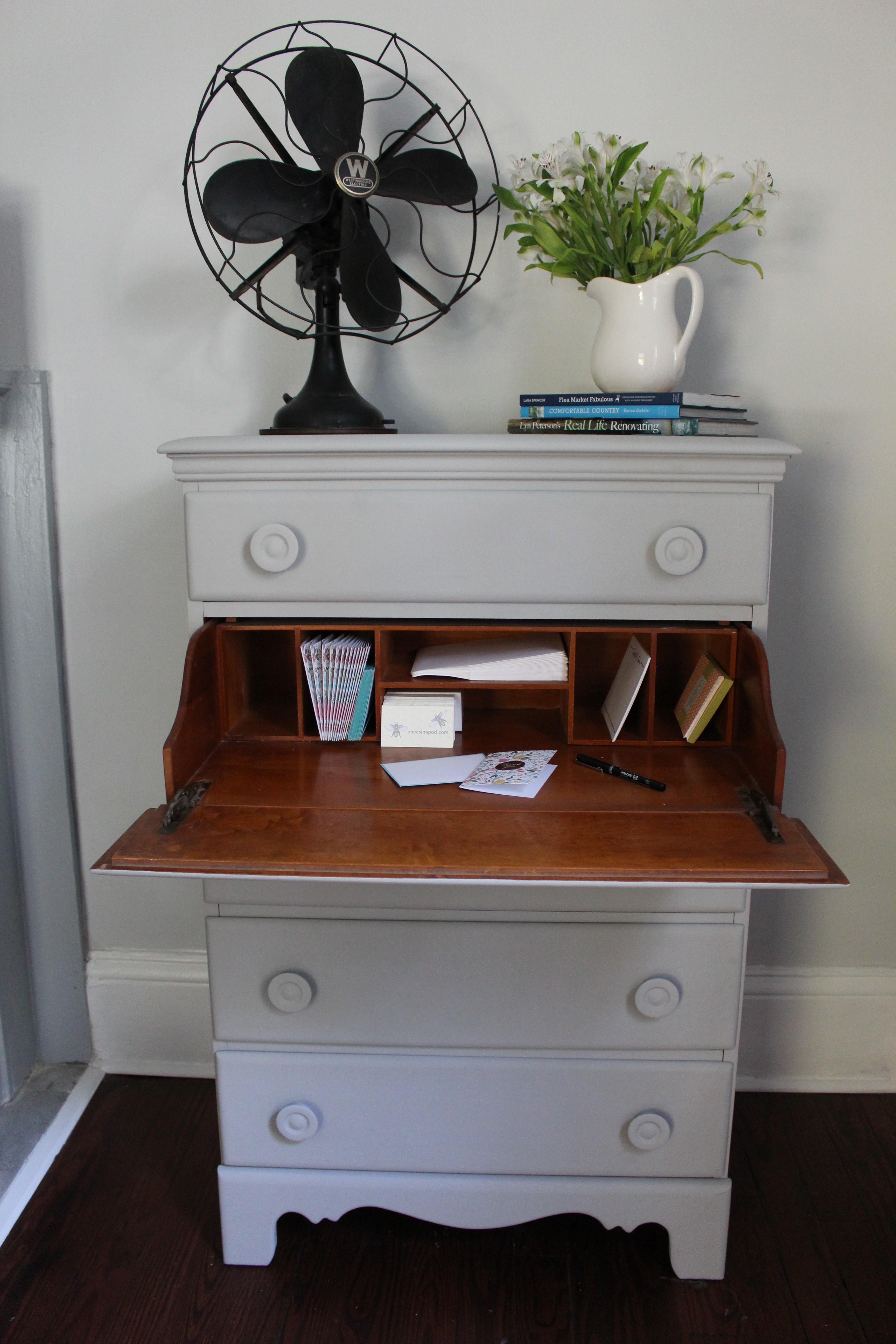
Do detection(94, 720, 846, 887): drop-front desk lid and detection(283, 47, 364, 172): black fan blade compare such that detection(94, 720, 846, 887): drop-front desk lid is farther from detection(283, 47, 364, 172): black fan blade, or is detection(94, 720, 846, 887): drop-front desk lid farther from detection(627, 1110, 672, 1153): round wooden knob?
detection(283, 47, 364, 172): black fan blade

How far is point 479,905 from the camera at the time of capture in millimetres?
1404

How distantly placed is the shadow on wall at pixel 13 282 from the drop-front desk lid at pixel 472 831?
968 mm

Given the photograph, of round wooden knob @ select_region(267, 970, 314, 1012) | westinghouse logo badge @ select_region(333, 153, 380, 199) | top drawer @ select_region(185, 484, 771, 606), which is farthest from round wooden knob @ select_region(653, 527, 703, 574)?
round wooden knob @ select_region(267, 970, 314, 1012)

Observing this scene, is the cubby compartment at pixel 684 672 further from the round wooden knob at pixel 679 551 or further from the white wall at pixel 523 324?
the white wall at pixel 523 324

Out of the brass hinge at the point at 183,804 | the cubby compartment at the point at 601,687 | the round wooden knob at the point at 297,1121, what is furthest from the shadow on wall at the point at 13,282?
the round wooden knob at the point at 297,1121

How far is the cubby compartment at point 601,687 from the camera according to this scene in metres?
1.58

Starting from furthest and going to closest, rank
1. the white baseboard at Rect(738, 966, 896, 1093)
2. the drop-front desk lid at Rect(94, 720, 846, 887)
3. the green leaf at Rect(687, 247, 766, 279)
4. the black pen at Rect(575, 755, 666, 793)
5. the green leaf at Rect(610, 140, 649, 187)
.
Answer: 1. the white baseboard at Rect(738, 966, 896, 1093)
2. the green leaf at Rect(687, 247, 766, 279)
3. the green leaf at Rect(610, 140, 649, 187)
4. the black pen at Rect(575, 755, 666, 793)
5. the drop-front desk lid at Rect(94, 720, 846, 887)

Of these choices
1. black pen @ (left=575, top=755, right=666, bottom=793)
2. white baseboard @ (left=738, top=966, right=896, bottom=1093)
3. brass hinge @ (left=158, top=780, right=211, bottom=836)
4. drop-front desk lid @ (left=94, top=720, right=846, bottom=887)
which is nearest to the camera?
drop-front desk lid @ (left=94, top=720, right=846, bottom=887)

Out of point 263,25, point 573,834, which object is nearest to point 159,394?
point 263,25

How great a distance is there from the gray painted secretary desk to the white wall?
0.49 metres

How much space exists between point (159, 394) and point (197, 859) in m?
1.08

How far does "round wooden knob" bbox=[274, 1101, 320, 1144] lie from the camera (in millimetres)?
1483

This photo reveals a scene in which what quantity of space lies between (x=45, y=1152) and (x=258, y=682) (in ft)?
3.36

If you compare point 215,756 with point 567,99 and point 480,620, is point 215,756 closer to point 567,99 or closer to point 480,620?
point 480,620
